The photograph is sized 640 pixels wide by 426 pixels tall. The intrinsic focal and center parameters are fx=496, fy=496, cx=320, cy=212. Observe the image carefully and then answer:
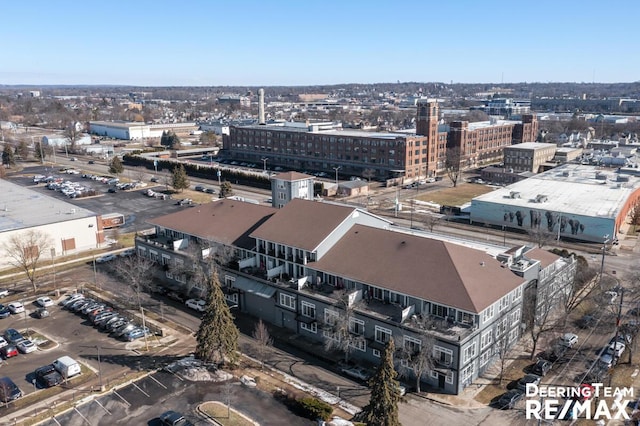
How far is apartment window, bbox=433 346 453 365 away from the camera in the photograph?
107 ft

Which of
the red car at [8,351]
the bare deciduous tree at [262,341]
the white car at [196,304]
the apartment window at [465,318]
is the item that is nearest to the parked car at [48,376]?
the red car at [8,351]

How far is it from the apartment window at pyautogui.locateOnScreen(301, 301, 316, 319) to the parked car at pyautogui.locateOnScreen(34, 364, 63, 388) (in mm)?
17985

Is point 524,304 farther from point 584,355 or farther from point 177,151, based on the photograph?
point 177,151

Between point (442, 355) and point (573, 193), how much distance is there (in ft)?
188

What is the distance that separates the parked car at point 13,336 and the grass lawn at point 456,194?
2630 inches

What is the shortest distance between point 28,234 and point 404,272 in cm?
4452

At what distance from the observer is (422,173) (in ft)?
368

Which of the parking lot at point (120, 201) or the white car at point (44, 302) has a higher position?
the parking lot at point (120, 201)

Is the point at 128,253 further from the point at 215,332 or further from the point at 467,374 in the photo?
the point at 467,374

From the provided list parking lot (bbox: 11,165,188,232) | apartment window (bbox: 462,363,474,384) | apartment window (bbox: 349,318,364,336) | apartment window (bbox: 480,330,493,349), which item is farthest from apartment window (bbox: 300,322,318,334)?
parking lot (bbox: 11,165,188,232)

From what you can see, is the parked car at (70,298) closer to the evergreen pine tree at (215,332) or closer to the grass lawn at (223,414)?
the evergreen pine tree at (215,332)

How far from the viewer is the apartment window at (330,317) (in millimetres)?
36719

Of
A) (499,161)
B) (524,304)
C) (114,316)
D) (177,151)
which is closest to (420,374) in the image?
(524,304)

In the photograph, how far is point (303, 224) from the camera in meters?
45.1
